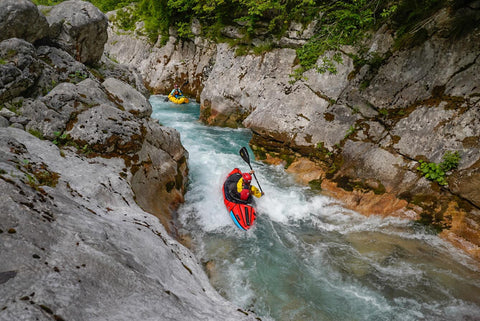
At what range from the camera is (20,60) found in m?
5.69

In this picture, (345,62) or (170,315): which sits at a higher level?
(345,62)

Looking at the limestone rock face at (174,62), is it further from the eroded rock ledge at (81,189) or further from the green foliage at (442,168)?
the green foliage at (442,168)

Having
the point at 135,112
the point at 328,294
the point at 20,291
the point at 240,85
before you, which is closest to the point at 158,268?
the point at 20,291

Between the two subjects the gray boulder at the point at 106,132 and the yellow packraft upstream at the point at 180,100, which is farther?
the yellow packraft upstream at the point at 180,100

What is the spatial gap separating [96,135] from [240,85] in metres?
9.99

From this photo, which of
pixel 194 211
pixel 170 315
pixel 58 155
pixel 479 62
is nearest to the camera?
pixel 170 315

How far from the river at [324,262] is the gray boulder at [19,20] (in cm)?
624

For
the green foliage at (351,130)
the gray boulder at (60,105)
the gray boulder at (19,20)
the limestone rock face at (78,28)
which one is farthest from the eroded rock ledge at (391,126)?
the gray boulder at (19,20)

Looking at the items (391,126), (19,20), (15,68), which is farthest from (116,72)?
(391,126)

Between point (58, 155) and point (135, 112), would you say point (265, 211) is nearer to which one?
point (135, 112)

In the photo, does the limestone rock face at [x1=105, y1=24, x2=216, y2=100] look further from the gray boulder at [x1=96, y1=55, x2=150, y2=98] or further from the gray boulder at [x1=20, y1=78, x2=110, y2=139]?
the gray boulder at [x1=20, y1=78, x2=110, y2=139]

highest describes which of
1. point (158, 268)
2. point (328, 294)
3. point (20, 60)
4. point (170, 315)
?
point (20, 60)

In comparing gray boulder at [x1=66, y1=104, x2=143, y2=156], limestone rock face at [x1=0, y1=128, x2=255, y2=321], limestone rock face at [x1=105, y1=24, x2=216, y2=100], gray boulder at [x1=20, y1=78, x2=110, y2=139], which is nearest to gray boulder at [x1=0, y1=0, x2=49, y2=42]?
gray boulder at [x1=20, y1=78, x2=110, y2=139]

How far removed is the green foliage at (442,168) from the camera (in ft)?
22.4
